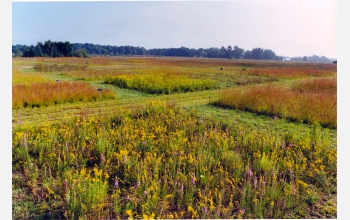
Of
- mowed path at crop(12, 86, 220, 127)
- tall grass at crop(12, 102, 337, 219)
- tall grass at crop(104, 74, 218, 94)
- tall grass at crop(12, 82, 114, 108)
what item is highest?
tall grass at crop(104, 74, 218, 94)

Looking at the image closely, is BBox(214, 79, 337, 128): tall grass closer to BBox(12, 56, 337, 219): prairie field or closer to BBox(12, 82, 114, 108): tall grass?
BBox(12, 56, 337, 219): prairie field

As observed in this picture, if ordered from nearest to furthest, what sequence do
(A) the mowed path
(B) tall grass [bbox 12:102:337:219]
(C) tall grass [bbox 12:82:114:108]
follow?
(B) tall grass [bbox 12:102:337:219], (A) the mowed path, (C) tall grass [bbox 12:82:114:108]

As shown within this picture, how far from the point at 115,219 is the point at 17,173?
2.23 metres

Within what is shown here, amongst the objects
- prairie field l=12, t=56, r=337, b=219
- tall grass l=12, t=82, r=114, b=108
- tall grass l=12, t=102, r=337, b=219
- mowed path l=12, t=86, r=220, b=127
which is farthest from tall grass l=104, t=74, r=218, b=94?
tall grass l=12, t=102, r=337, b=219

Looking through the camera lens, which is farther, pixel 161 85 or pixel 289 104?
pixel 161 85

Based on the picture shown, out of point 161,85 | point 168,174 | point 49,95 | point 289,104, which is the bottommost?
point 168,174

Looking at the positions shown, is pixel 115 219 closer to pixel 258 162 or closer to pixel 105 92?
pixel 258 162

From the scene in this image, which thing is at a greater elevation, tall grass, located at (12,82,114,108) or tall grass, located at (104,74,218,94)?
tall grass, located at (104,74,218,94)

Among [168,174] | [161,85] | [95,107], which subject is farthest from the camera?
[161,85]

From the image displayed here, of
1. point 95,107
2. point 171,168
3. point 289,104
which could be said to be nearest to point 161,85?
point 95,107

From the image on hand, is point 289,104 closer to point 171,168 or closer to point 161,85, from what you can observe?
point 171,168

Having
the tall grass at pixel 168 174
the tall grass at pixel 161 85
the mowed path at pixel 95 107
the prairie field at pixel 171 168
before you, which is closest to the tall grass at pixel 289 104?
the prairie field at pixel 171 168

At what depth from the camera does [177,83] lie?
15555 mm

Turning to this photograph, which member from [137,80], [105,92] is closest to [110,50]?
[137,80]
